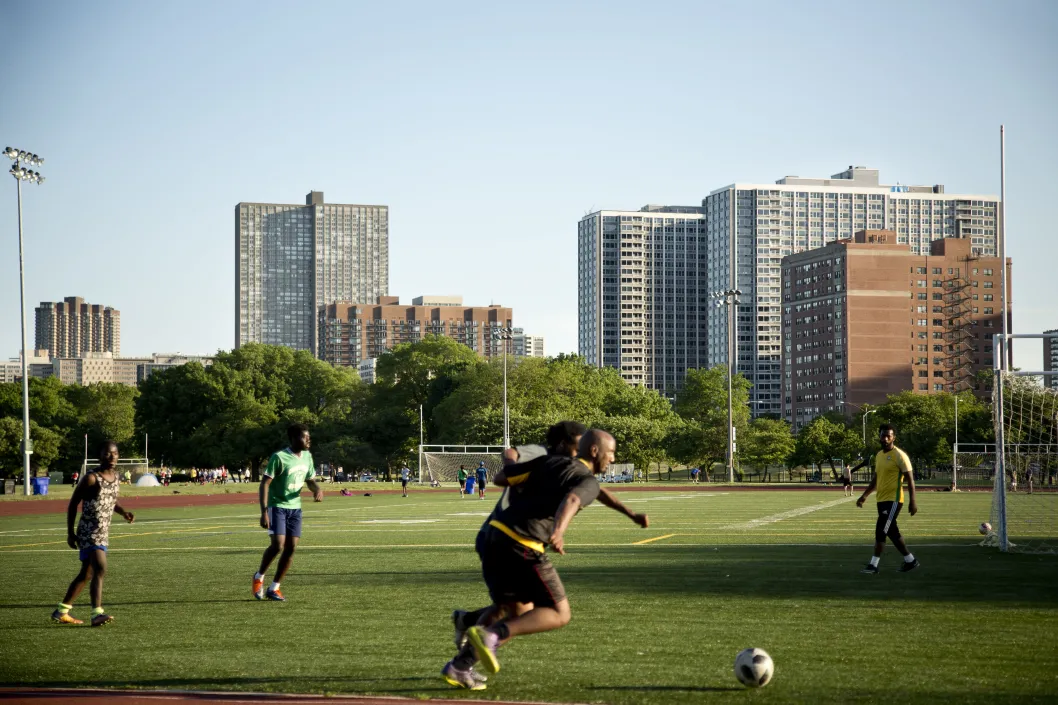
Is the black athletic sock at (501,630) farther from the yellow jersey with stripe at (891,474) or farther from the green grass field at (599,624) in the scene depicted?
the yellow jersey with stripe at (891,474)

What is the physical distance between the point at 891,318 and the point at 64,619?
17855 cm

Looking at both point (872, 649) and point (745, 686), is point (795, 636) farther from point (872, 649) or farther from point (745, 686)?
point (745, 686)

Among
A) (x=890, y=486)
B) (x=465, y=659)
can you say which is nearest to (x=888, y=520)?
(x=890, y=486)

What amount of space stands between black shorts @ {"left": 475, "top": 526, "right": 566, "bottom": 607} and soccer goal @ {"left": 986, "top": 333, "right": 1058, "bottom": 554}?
48.3ft

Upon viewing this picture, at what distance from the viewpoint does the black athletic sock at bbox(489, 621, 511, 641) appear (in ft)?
25.6

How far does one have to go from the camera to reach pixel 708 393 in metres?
144

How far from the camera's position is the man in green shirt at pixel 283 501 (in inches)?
532

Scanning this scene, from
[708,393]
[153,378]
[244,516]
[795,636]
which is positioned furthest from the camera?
[708,393]

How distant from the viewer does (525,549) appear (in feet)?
26.0

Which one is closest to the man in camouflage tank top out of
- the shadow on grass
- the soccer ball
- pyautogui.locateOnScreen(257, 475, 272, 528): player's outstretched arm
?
pyautogui.locateOnScreen(257, 475, 272, 528): player's outstretched arm

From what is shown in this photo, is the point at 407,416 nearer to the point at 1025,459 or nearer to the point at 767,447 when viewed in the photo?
the point at 767,447

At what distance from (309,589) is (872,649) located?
7.46 meters

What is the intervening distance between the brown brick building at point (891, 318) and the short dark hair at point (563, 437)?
173544mm

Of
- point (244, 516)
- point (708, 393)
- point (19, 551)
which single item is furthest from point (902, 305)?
point (19, 551)
